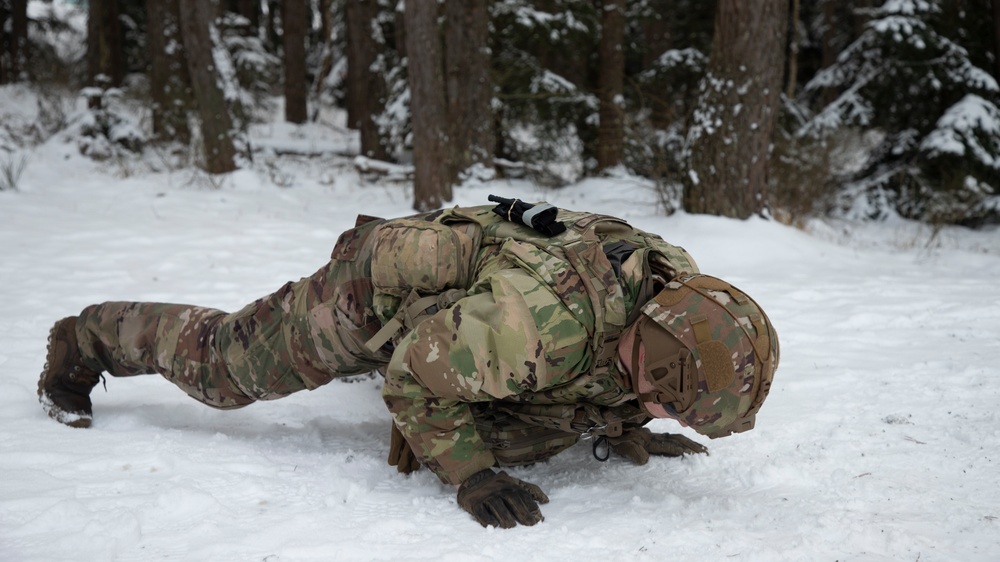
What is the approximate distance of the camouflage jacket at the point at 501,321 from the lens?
76.2 inches

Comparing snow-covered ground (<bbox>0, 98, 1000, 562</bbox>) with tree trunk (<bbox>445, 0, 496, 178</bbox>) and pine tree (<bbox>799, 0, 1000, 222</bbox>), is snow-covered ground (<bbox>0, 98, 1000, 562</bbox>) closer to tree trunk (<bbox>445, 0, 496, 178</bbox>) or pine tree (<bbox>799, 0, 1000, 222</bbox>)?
tree trunk (<bbox>445, 0, 496, 178</bbox>)

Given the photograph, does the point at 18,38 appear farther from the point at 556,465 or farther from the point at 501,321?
the point at 501,321

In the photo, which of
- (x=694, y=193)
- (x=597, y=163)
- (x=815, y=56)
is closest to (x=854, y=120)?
(x=597, y=163)

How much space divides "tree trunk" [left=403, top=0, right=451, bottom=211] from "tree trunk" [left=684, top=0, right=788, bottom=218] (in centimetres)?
252

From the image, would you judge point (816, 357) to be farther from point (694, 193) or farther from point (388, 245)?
point (694, 193)

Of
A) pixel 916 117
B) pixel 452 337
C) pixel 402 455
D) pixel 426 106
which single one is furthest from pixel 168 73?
pixel 916 117

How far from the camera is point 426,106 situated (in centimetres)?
702

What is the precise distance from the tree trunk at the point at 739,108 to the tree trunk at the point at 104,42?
36.7ft

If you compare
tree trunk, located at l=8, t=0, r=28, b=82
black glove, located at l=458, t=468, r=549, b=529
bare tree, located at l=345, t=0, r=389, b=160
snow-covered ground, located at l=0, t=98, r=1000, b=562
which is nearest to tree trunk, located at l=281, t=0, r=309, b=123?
bare tree, located at l=345, t=0, r=389, b=160

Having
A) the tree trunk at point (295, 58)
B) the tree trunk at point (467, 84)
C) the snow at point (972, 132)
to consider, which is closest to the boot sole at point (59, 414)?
the tree trunk at point (467, 84)

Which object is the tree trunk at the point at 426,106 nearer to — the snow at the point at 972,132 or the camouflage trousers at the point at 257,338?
the camouflage trousers at the point at 257,338

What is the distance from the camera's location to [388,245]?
221 centimetres

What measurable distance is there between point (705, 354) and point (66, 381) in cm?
232

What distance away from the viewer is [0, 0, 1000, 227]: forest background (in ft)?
19.4
